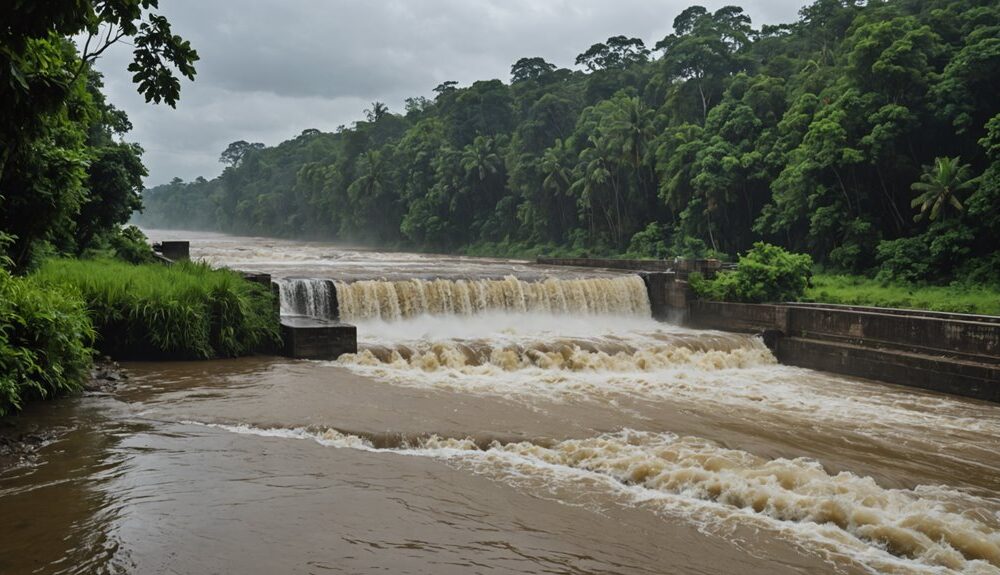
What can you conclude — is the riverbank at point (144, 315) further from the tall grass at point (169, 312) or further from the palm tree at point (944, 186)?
the palm tree at point (944, 186)

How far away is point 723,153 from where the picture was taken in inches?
1129

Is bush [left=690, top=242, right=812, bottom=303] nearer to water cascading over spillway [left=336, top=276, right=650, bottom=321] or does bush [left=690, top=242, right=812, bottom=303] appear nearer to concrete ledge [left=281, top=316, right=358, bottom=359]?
water cascading over spillway [left=336, top=276, right=650, bottom=321]

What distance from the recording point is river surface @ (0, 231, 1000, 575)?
427cm

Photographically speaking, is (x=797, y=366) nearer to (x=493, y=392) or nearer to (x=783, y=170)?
(x=493, y=392)

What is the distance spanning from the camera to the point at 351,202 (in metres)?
62.7

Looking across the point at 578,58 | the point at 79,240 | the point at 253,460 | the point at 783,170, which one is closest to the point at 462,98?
the point at 578,58

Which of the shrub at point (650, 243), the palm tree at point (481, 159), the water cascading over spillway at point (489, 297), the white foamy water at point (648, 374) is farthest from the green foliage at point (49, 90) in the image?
Answer: the palm tree at point (481, 159)

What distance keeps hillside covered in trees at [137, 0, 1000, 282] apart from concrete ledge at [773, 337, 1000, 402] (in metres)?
8.57

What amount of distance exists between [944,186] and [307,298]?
702 inches

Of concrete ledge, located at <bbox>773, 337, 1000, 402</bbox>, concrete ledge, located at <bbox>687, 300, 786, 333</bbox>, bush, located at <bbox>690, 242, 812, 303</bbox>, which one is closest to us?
concrete ledge, located at <bbox>773, 337, 1000, 402</bbox>

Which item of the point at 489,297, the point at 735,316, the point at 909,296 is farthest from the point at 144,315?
the point at 909,296

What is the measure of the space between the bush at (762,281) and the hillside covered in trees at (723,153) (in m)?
5.40

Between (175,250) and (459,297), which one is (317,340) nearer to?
(459,297)

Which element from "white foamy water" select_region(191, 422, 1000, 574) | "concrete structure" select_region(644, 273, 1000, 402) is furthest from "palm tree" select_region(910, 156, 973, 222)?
"white foamy water" select_region(191, 422, 1000, 574)
